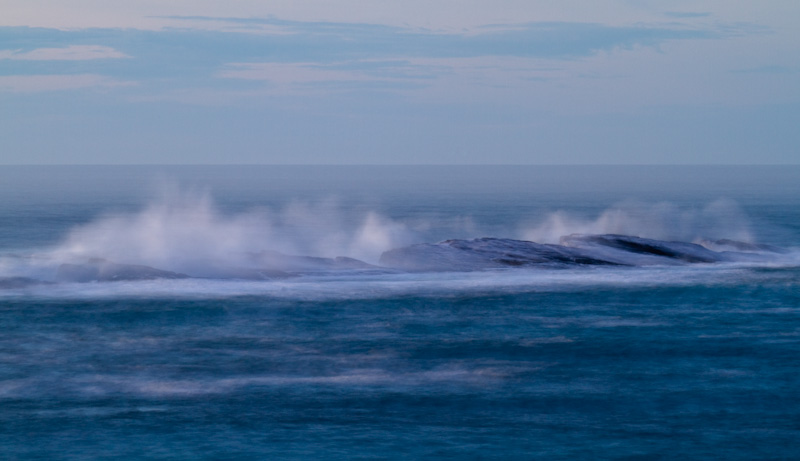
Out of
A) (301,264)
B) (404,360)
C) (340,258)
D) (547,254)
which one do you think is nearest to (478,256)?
(547,254)

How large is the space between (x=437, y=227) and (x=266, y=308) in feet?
200

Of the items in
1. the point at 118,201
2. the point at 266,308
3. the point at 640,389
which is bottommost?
the point at 640,389

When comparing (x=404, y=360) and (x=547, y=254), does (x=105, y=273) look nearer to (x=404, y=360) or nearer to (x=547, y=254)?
(x=404, y=360)

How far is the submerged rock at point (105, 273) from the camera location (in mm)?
43469

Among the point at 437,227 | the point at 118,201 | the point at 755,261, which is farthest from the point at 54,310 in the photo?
the point at 118,201

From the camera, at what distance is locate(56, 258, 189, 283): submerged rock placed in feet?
143

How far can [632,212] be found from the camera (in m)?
127

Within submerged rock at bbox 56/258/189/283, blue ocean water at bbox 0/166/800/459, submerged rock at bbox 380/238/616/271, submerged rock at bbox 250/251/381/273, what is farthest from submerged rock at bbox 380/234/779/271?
submerged rock at bbox 56/258/189/283

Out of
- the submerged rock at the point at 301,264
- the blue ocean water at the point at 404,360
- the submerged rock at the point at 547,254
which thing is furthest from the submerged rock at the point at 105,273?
the submerged rock at the point at 547,254

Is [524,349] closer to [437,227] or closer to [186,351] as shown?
[186,351]

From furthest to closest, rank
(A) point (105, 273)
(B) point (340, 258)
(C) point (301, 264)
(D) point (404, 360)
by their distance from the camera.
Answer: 1. (B) point (340, 258)
2. (C) point (301, 264)
3. (A) point (105, 273)
4. (D) point (404, 360)

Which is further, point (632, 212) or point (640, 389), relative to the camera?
point (632, 212)

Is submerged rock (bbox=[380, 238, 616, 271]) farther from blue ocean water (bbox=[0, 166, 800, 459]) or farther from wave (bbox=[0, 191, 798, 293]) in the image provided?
blue ocean water (bbox=[0, 166, 800, 459])

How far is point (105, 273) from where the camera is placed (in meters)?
43.9
